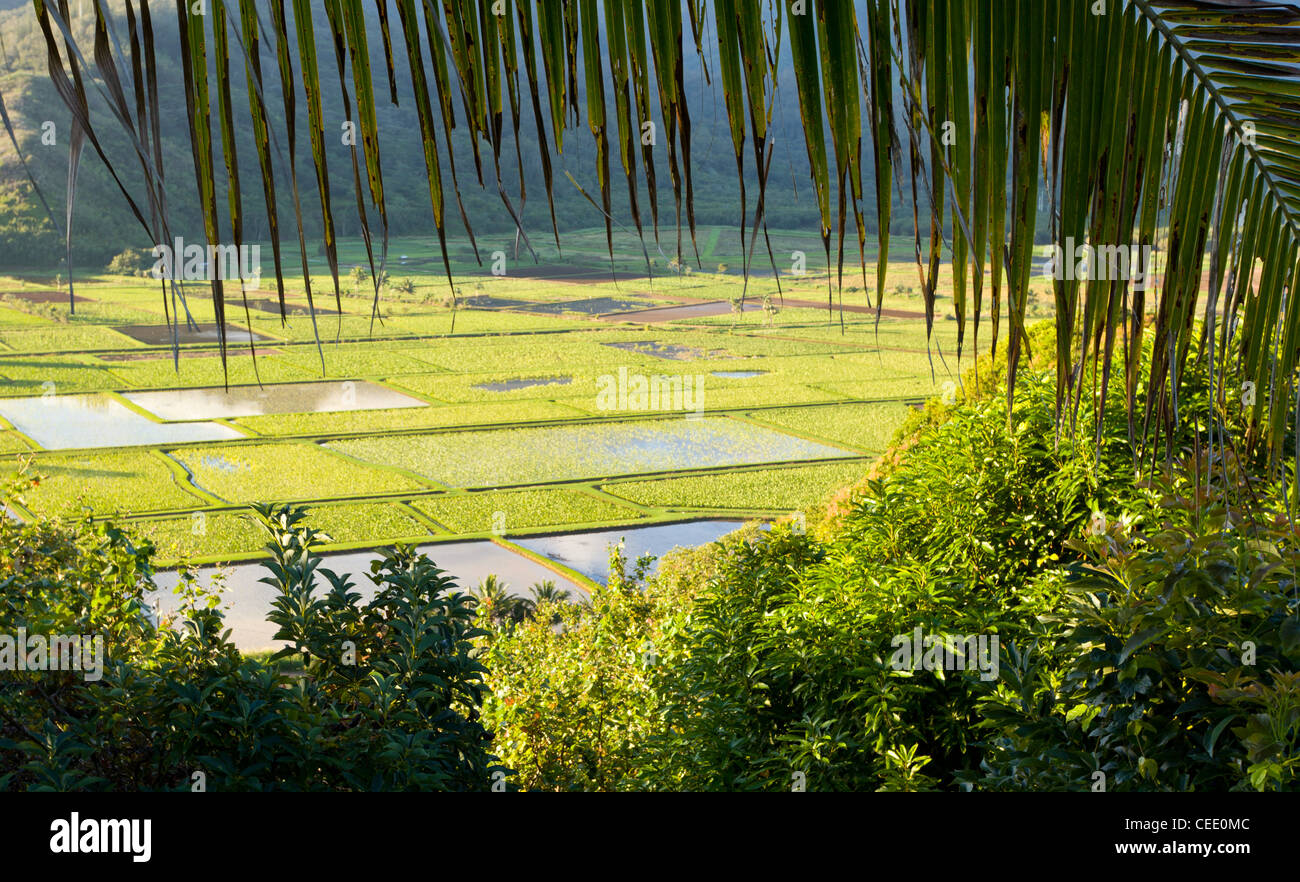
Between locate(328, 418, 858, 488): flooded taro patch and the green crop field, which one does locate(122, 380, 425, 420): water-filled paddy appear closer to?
the green crop field

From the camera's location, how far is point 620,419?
25781 mm

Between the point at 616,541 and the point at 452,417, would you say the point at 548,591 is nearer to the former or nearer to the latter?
the point at 616,541

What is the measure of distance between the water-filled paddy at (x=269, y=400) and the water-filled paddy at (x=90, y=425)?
2.75 ft

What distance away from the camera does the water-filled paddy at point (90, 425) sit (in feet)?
73.0

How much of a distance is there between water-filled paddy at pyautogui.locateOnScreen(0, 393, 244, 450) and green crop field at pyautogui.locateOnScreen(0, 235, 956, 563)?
0.21 metres

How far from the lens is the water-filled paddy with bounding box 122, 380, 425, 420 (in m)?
25.6

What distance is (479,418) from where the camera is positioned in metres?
24.9

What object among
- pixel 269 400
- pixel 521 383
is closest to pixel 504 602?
pixel 269 400

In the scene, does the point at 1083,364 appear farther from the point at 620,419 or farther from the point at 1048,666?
the point at 620,419

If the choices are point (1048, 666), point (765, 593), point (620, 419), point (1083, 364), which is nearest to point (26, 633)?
point (765, 593)

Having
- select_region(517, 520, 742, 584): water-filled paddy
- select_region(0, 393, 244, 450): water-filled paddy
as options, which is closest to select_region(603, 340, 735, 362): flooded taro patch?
select_region(0, 393, 244, 450): water-filled paddy

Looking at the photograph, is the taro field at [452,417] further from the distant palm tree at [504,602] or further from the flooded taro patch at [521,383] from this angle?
the distant palm tree at [504,602]

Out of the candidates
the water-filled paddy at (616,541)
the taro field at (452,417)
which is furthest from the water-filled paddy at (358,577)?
the water-filled paddy at (616,541)

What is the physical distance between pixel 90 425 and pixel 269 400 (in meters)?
4.27
